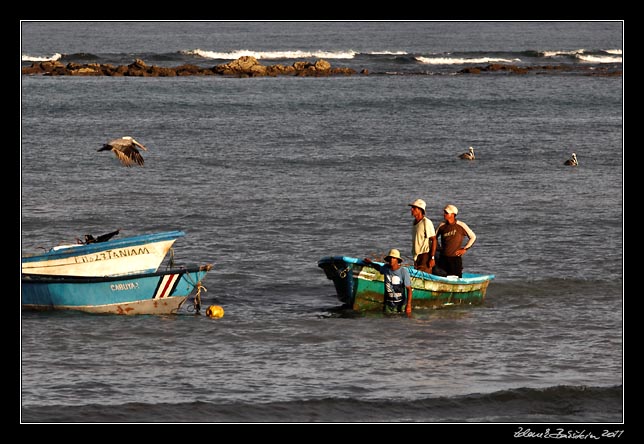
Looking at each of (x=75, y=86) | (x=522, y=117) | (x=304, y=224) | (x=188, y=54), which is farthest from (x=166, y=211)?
(x=188, y=54)

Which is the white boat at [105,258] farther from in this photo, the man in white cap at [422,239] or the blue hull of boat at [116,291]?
the man in white cap at [422,239]

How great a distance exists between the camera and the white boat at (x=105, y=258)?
20.7 metres

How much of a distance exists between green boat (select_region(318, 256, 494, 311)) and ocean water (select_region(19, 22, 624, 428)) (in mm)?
271

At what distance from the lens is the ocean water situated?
16.5m

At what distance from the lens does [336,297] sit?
74.8 ft

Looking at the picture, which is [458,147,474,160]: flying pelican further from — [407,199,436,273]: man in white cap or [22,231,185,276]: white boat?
[22,231,185,276]: white boat

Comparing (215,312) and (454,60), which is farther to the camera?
(454,60)

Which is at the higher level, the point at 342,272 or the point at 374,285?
the point at 342,272

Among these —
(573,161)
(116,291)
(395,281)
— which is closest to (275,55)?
(573,161)

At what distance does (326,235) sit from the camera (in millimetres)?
29000

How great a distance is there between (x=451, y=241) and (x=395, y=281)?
120 centimetres

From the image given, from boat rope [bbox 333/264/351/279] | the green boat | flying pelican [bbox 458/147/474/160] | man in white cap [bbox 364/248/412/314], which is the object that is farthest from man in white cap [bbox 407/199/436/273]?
flying pelican [bbox 458/147/474/160]

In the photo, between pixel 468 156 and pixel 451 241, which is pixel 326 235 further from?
pixel 468 156

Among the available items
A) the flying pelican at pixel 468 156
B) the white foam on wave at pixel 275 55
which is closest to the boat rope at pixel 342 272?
the flying pelican at pixel 468 156
